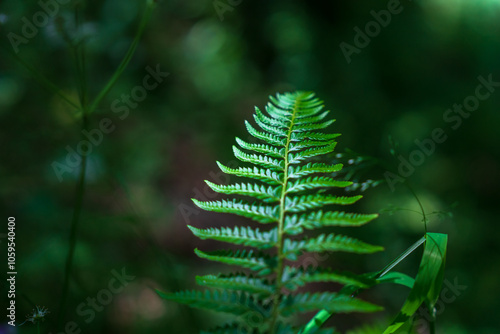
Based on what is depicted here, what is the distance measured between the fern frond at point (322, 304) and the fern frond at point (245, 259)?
0.15 feet

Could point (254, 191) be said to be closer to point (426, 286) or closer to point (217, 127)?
point (426, 286)

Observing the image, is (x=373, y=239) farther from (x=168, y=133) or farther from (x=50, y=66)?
(x=50, y=66)

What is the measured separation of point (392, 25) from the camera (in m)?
2.82

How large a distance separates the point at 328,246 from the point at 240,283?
0.40 ft

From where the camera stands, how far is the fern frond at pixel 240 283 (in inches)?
20.0

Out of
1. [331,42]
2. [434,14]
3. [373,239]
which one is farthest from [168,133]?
[434,14]

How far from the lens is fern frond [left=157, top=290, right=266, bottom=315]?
486 mm

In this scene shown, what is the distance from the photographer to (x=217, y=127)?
3229 millimetres

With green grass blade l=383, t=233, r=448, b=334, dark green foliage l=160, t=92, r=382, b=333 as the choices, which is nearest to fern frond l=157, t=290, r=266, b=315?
dark green foliage l=160, t=92, r=382, b=333

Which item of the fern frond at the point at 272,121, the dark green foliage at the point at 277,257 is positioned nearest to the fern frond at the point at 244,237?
the dark green foliage at the point at 277,257

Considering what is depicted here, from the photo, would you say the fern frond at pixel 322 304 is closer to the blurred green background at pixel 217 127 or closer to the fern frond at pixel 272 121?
the fern frond at pixel 272 121

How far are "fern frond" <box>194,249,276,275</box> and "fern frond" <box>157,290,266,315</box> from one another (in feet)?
0.13

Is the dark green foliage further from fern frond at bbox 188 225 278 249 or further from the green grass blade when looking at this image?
the green grass blade

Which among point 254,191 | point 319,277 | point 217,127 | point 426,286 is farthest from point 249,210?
point 217,127
